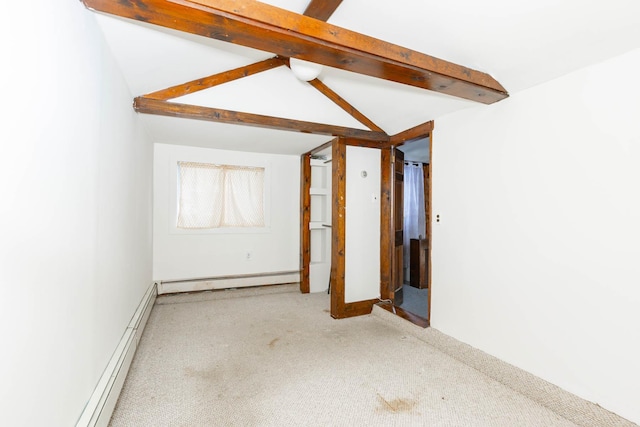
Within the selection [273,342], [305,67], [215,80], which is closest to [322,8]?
[305,67]

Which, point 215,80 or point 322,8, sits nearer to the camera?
point 322,8

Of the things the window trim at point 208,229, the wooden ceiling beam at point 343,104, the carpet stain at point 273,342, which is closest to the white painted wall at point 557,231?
the wooden ceiling beam at point 343,104

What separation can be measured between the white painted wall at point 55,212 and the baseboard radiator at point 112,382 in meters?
0.05

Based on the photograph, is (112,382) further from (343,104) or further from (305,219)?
(305,219)

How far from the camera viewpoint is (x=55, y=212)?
1.12m

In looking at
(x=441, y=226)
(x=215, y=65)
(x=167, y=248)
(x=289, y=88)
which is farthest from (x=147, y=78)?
(x=441, y=226)

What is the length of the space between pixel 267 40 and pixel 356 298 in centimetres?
272

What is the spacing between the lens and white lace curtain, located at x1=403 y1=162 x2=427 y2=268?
5.15 m

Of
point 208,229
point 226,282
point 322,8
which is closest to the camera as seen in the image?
point 322,8

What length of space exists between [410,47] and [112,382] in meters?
2.67

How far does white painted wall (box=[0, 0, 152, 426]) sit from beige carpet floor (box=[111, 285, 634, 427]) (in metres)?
0.55

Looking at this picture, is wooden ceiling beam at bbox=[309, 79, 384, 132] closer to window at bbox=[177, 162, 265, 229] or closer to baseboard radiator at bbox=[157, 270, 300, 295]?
window at bbox=[177, 162, 265, 229]

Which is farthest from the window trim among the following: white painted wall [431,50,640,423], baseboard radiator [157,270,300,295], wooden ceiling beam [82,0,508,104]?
wooden ceiling beam [82,0,508,104]

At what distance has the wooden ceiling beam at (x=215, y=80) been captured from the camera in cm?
249
